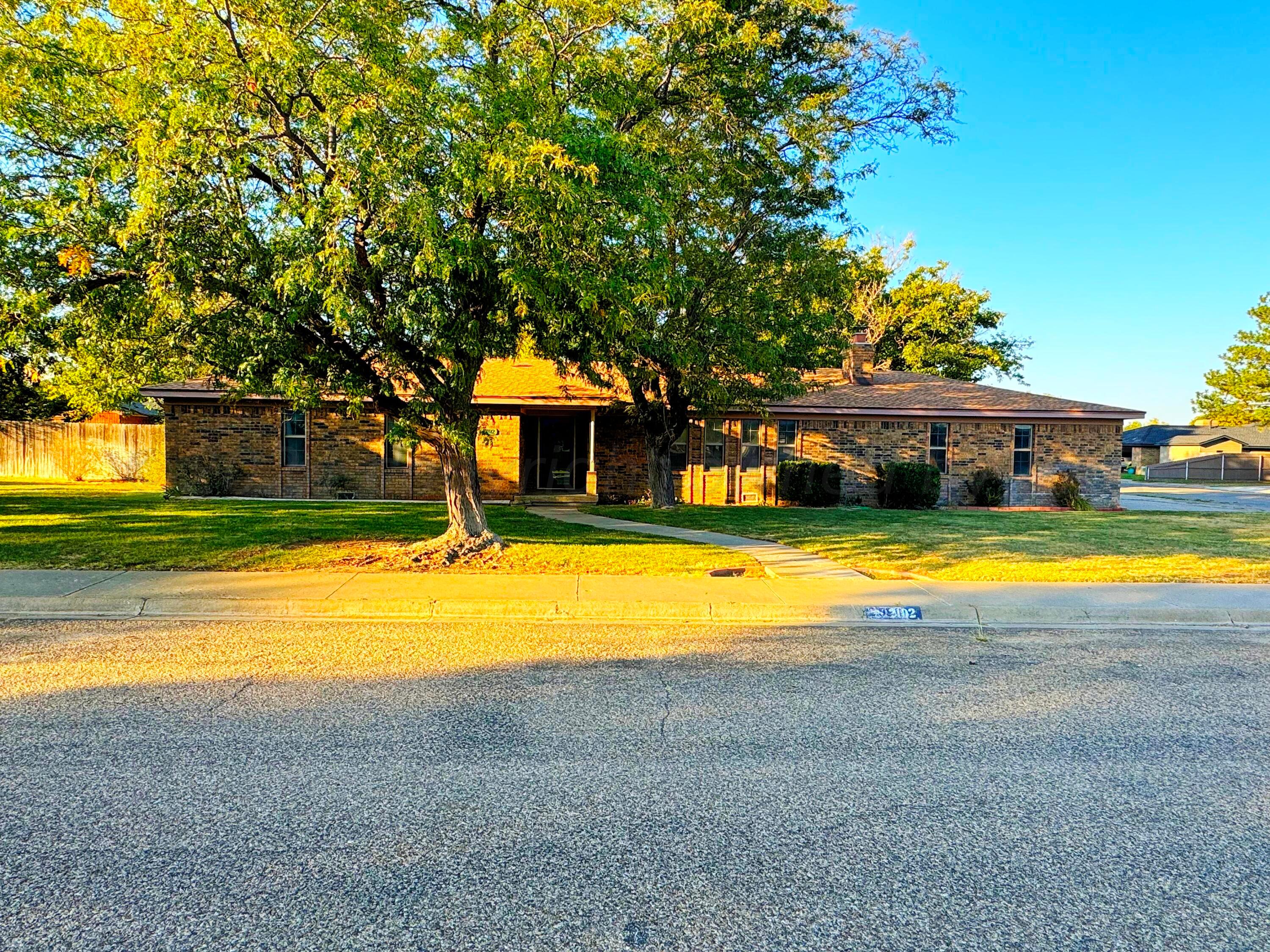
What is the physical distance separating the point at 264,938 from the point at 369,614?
561 cm

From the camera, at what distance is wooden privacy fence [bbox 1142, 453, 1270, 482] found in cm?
5616

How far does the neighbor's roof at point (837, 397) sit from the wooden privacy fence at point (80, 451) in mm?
6939

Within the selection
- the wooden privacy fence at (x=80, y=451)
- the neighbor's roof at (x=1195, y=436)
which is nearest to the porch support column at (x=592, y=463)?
the wooden privacy fence at (x=80, y=451)

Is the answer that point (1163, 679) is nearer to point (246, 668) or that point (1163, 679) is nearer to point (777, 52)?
point (246, 668)

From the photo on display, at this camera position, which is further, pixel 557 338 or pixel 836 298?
pixel 836 298

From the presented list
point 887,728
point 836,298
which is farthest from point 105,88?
point 836,298

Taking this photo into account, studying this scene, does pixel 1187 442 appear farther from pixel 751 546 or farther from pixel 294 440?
pixel 294 440

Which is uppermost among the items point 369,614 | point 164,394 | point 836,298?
point 836,298

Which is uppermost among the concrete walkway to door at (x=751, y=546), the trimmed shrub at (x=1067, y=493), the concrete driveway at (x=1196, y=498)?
the trimmed shrub at (x=1067, y=493)

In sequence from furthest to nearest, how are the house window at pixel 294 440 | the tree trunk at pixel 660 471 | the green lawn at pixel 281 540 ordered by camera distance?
1. the house window at pixel 294 440
2. the tree trunk at pixel 660 471
3. the green lawn at pixel 281 540

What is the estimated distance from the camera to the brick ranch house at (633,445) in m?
20.5

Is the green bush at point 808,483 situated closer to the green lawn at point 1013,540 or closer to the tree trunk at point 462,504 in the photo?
the green lawn at point 1013,540

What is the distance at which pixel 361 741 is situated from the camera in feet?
14.3

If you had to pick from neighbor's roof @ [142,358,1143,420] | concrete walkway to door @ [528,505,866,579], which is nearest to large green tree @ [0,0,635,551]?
concrete walkway to door @ [528,505,866,579]
